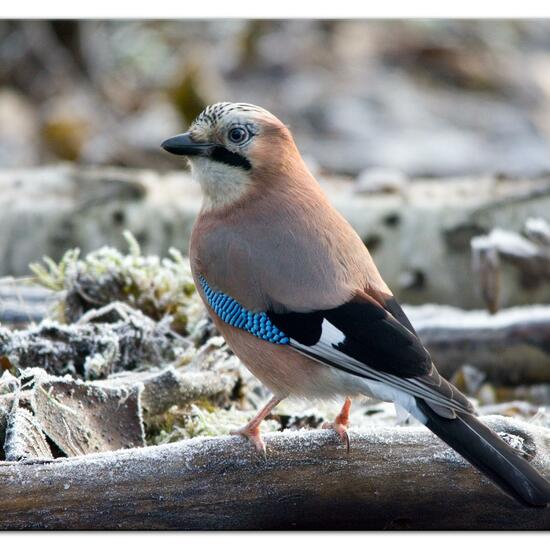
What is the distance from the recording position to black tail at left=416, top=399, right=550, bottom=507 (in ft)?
11.2

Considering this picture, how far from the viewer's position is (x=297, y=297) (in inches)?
156

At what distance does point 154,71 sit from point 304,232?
8.68 meters

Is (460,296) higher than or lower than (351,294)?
lower

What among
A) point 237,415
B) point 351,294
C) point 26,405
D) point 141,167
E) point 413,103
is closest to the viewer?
point 351,294

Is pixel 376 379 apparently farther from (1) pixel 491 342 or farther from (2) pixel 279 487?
(1) pixel 491 342

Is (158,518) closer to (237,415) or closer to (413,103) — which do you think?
(237,415)

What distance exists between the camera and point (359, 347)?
12.3 ft

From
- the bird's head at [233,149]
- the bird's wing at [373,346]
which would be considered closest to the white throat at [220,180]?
the bird's head at [233,149]

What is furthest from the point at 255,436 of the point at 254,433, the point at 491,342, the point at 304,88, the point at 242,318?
the point at 304,88

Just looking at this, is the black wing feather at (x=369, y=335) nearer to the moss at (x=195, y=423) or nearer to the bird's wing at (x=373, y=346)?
the bird's wing at (x=373, y=346)

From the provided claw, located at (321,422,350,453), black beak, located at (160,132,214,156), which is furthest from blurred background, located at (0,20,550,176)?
claw, located at (321,422,350,453)

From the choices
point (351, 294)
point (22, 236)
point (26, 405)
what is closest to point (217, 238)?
point (351, 294)

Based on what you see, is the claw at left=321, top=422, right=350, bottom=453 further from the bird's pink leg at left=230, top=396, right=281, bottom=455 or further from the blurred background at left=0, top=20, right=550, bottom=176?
the blurred background at left=0, top=20, right=550, bottom=176

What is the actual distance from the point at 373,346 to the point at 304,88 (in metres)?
8.48
